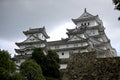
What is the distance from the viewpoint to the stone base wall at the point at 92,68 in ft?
37.2

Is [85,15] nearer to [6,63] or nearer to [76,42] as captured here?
[76,42]

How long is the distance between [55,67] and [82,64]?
138 ft

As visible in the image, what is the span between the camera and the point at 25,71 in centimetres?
4256

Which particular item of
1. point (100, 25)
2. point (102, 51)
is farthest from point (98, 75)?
point (100, 25)

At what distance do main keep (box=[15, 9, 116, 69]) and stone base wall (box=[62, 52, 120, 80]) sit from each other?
177 feet

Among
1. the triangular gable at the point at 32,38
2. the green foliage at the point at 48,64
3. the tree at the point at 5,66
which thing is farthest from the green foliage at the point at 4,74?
the triangular gable at the point at 32,38

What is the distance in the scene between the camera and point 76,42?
73.9 m

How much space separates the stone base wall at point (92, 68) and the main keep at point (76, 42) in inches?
2128

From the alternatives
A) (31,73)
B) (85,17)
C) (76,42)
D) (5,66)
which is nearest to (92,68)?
(5,66)

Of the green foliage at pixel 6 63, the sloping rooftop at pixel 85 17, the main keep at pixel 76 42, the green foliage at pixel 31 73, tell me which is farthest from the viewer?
the sloping rooftop at pixel 85 17

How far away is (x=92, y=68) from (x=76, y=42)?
2446 inches

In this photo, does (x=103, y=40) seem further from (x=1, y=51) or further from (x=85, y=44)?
(x=1, y=51)

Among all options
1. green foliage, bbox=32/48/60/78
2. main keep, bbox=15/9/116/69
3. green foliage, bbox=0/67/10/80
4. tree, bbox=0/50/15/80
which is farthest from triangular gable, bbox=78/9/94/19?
green foliage, bbox=0/67/10/80

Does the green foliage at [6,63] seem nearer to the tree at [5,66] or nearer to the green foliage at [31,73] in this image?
the tree at [5,66]
